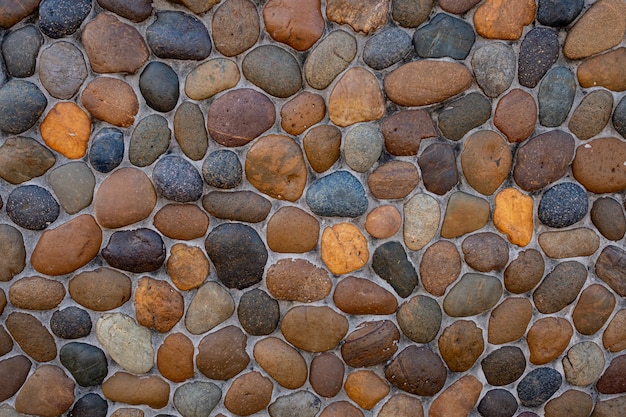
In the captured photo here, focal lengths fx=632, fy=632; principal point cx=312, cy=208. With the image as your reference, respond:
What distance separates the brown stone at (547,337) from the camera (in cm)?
129

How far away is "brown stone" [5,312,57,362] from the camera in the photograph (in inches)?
47.6

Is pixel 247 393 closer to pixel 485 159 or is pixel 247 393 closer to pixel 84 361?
pixel 84 361

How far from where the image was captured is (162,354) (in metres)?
1.24

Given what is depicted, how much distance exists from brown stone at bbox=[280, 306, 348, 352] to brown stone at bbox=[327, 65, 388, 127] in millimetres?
371

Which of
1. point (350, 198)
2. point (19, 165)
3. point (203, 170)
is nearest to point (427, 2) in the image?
point (350, 198)

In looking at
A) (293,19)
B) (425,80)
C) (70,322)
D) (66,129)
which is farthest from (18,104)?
(425,80)

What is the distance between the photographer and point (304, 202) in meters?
1.23

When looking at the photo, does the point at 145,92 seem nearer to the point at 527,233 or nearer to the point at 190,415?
the point at 190,415

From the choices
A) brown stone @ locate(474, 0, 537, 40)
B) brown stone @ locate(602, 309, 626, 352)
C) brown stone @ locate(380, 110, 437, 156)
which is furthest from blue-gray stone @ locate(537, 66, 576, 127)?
Answer: brown stone @ locate(602, 309, 626, 352)

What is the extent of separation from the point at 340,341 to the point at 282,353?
0.39 feet

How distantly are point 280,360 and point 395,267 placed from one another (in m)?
0.29

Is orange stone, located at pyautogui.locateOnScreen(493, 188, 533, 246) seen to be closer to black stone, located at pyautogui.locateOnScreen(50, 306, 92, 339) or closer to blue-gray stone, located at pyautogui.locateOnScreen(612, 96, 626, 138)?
blue-gray stone, located at pyautogui.locateOnScreen(612, 96, 626, 138)

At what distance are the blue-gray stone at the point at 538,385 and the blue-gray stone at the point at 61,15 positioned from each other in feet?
3.68

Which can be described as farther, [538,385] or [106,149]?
[538,385]
